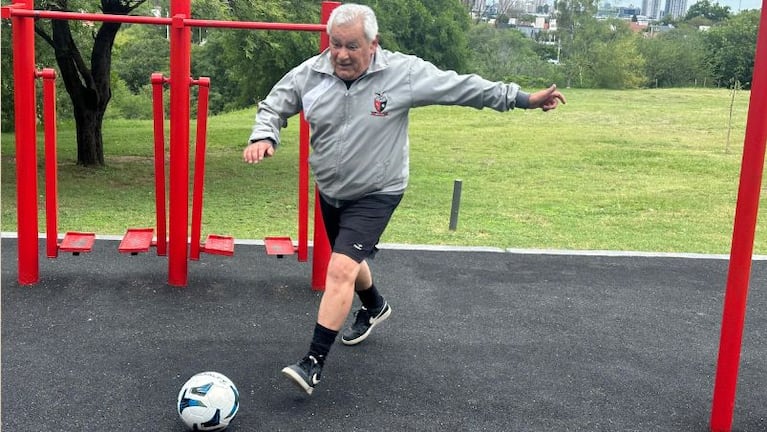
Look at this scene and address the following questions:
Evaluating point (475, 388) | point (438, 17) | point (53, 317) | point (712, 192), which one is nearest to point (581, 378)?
point (475, 388)

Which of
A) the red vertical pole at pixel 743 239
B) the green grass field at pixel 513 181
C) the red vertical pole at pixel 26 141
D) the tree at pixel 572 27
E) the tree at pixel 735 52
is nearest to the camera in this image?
the red vertical pole at pixel 743 239

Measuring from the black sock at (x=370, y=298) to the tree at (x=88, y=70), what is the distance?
9114 millimetres

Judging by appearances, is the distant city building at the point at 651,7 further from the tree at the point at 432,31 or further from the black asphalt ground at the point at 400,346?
the black asphalt ground at the point at 400,346

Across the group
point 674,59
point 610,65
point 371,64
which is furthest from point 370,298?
point 674,59

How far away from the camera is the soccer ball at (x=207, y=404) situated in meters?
3.36

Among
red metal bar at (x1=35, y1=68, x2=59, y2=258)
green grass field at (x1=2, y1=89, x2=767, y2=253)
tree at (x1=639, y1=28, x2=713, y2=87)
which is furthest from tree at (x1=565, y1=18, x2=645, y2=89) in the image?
red metal bar at (x1=35, y1=68, x2=59, y2=258)

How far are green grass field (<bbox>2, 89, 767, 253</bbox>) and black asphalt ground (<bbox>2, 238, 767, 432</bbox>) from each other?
274 cm

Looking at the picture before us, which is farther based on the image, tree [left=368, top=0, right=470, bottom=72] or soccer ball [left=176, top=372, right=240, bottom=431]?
tree [left=368, top=0, right=470, bottom=72]

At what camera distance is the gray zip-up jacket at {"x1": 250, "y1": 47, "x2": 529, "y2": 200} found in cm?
390

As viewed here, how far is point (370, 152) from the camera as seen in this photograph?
12.9 ft

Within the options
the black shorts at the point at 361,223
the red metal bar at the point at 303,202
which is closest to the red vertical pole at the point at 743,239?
the black shorts at the point at 361,223

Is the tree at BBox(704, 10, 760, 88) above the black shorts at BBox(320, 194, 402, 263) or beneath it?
above

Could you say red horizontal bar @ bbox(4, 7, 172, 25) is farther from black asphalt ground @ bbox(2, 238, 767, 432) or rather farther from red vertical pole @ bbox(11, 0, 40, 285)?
black asphalt ground @ bbox(2, 238, 767, 432)

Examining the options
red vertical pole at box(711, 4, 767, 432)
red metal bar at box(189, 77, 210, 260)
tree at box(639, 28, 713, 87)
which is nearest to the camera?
red vertical pole at box(711, 4, 767, 432)
